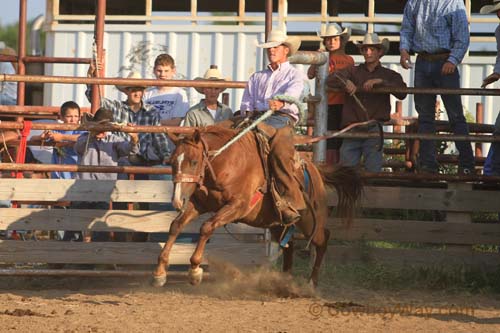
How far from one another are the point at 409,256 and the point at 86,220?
3068 millimetres

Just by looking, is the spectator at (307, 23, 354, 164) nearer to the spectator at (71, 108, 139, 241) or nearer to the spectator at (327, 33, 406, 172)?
the spectator at (327, 33, 406, 172)

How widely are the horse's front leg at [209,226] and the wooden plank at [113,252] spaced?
43.2 inches

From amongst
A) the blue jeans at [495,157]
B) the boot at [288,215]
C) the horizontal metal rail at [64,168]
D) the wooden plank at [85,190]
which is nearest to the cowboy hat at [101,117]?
the horizontal metal rail at [64,168]

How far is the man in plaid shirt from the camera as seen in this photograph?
9188 millimetres

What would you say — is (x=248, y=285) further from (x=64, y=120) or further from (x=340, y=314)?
(x=64, y=120)

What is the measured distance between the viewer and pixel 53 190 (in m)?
8.91

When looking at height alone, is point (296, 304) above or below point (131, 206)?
below

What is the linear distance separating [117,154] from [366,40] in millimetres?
2647

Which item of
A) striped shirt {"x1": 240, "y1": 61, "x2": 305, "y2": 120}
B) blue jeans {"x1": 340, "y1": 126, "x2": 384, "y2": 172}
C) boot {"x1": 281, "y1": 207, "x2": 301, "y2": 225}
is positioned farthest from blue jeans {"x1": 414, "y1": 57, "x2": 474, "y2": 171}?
boot {"x1": 281, "y1": 207, "x2": 301, "y2": 225}

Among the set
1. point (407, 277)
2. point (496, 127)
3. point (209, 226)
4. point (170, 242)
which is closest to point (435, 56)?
point (496, 127)

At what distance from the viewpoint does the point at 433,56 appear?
9.38 m

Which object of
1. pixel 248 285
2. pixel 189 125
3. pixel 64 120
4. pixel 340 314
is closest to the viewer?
pixel 340 314

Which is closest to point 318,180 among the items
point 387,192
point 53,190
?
point 387,192

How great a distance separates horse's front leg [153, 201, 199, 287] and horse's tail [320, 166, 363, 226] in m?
1.71
